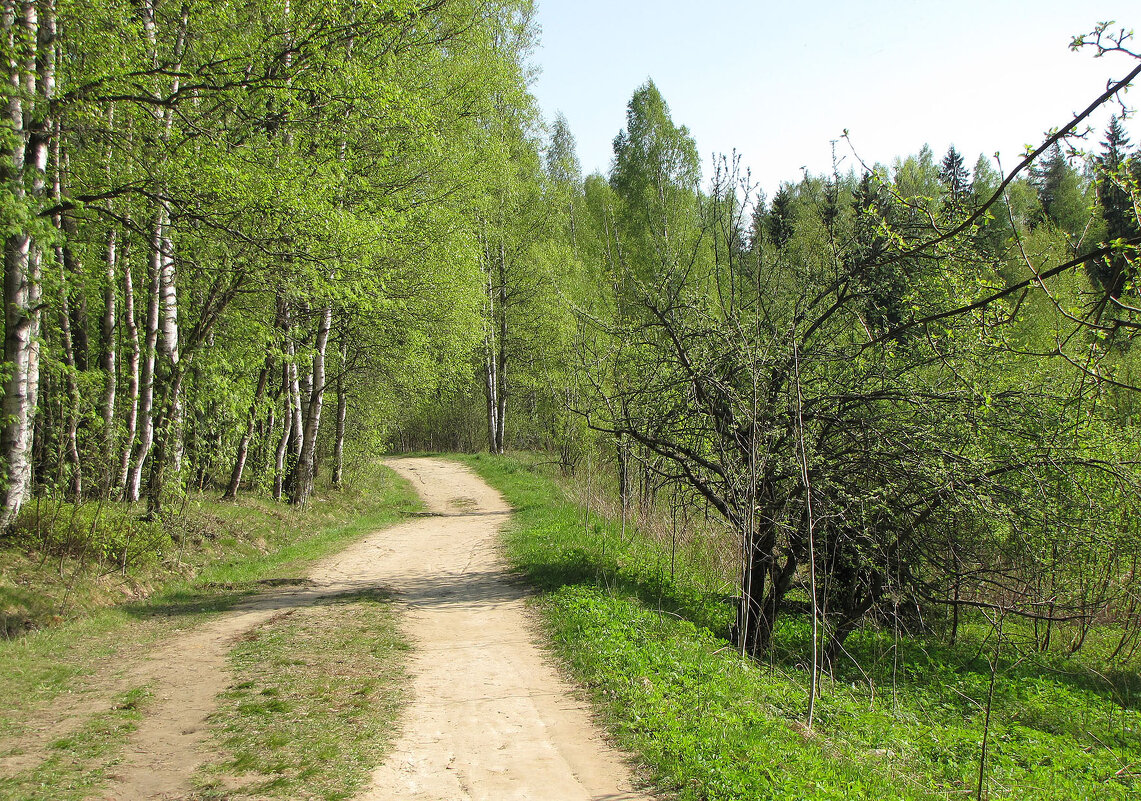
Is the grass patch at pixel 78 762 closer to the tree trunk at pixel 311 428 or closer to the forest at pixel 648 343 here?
the forest at pixel 648 343

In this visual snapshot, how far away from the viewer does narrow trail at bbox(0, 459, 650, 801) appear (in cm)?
456

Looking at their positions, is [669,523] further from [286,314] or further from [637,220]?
[637,220]

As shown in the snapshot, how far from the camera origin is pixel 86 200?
26.1 feet

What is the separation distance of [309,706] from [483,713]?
1391 mm

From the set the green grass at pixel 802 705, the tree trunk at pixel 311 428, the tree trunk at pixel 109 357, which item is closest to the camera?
the green grass at pixel 802 705

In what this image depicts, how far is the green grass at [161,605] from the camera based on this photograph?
17.0ft

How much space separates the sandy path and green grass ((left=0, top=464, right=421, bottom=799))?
1968 mm

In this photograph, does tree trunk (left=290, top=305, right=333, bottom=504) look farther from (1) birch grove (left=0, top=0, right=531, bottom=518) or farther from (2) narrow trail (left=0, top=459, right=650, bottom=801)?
(2) narrow trail (left=0, top=459, right=650, bottom=801)

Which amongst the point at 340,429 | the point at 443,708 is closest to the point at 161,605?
the point at 443,708

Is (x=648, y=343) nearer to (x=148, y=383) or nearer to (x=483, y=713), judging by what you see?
(x=483, y=713)

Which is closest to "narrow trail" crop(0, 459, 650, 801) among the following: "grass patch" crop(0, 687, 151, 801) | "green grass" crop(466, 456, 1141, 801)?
"grass patch" crop(0, 687, 151, 801)

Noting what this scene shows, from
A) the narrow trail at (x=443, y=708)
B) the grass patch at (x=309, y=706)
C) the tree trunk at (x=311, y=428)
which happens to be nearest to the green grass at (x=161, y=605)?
the narrow trail at (x=443, y=708)

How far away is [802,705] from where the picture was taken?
611 cm

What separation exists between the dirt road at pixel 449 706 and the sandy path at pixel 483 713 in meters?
0.01
